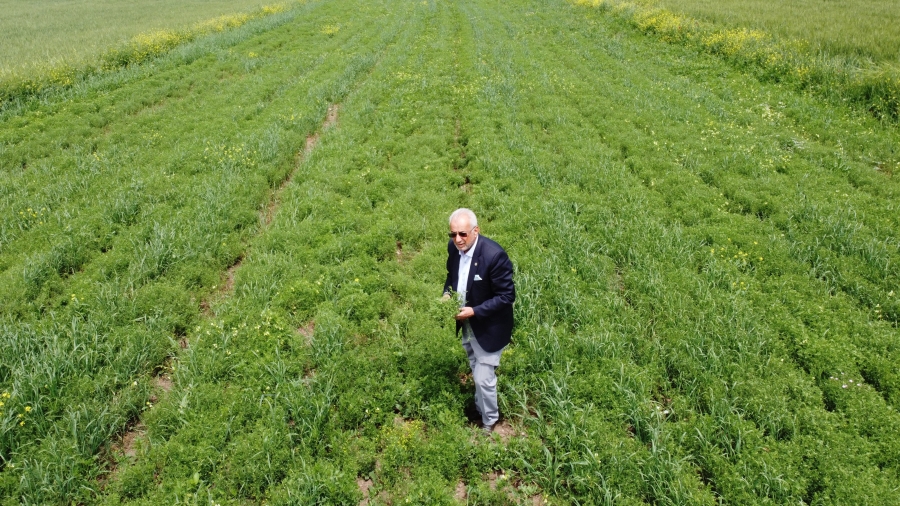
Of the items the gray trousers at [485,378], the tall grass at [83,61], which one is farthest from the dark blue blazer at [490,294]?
the tall grass at [83,61]

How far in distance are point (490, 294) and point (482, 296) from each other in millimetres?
82

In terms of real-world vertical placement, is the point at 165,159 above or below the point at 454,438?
above

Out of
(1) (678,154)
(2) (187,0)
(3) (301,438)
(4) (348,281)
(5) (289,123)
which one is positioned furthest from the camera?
(2) (187,0)

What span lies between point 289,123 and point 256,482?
35.7ft

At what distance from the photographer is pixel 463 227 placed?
4500mm

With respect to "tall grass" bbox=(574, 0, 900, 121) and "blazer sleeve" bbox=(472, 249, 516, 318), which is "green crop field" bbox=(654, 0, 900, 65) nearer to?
"tall grass" bbox=(574, 0, 900, 121)

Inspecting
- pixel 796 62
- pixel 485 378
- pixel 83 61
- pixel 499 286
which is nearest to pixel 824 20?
pixel 796 62

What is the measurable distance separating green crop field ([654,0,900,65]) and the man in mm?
16007

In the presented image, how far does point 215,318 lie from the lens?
6.39 m

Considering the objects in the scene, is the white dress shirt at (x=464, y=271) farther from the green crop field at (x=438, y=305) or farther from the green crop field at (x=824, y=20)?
the green crop field at (x=824, y=20)

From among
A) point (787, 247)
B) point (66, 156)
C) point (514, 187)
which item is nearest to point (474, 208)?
point (514, 187)

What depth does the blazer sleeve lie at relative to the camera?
4594mm

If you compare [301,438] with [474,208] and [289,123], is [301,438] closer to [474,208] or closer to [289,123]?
[474,208]

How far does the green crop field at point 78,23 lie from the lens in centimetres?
1984
